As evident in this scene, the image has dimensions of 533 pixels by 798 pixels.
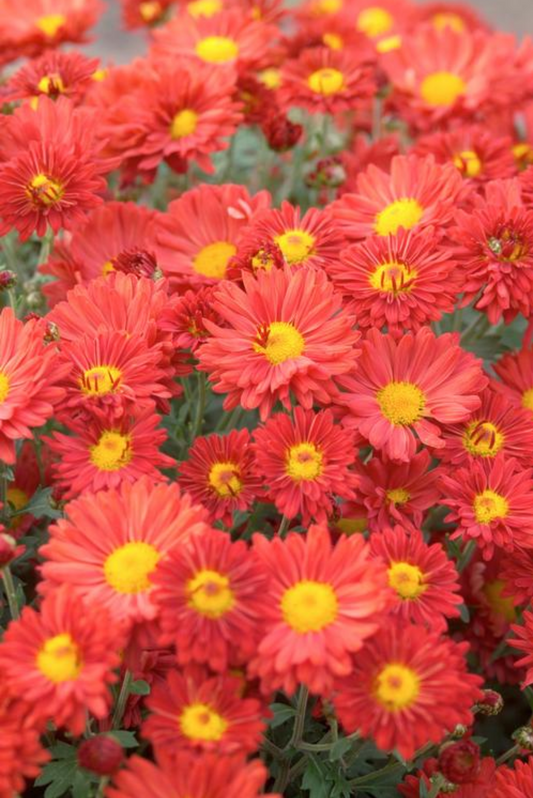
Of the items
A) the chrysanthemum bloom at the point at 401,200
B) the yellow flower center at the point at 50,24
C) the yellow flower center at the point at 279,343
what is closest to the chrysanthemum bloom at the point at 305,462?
the yellow flower center at the point at 279,343

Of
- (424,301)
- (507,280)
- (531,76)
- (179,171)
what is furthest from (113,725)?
(531,76)

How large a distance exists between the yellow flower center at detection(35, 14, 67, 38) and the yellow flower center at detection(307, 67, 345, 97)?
795 mm

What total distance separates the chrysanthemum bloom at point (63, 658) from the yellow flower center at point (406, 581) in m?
0.43

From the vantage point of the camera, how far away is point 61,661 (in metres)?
1.22

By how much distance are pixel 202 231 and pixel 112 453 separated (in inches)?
28.3

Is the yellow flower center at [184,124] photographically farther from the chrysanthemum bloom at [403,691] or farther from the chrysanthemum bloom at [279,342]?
the chrysanthemum bloom at [403,691]

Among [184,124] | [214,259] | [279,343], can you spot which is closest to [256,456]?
[279,343]

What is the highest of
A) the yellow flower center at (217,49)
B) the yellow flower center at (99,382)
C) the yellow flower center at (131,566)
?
the yellow flower center at (217,49)

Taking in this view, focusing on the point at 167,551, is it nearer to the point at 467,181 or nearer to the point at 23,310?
the point at 23,310

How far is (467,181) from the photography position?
2.14 metres

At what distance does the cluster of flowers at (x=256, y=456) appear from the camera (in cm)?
125

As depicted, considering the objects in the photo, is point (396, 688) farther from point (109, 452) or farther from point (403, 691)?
point (109, 452)

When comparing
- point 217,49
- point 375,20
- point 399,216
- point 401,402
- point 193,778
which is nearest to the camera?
point 193,778

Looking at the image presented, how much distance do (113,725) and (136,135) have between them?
4.10 feet
